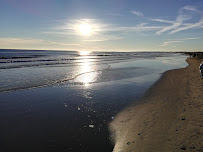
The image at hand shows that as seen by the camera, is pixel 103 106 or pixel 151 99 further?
pixel 151 99

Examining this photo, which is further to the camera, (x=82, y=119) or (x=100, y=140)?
(x=82, y=119)

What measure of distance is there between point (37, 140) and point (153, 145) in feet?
13.7

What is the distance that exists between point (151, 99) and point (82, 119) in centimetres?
505

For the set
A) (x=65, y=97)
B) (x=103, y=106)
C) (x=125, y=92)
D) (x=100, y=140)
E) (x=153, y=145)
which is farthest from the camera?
(x=125, y=92)

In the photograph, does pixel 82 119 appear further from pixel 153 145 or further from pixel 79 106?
pixel 153 145

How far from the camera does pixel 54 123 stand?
22.0 ft

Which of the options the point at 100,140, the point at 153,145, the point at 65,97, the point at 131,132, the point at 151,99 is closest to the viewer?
the point at 153,145

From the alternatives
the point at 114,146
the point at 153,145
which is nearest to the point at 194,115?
the point at 153,145

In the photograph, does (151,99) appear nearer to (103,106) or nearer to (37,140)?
(103,106)

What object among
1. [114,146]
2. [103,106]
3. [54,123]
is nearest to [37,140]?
[54,123]

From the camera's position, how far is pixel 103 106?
28.3 feet

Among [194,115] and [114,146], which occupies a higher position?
[194,115]

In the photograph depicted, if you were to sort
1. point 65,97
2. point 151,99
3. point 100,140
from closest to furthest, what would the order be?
point 100,140 < point 151,99 < point 65,97

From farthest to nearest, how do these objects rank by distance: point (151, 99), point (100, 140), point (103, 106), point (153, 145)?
point (151, 99) → point (103, 106) → point (100, 140) → point (153, 145)
